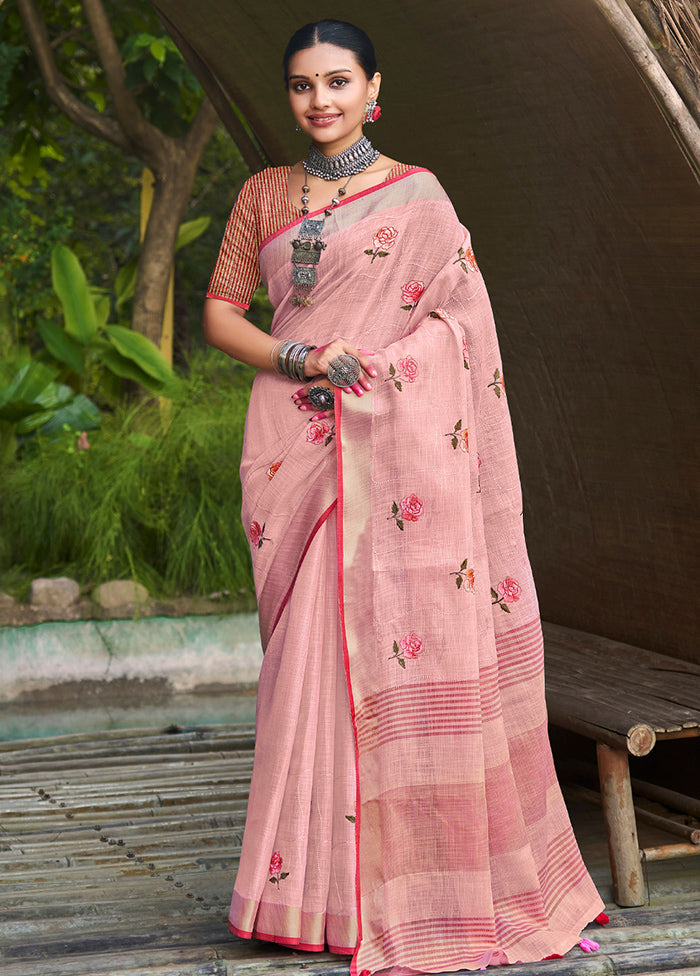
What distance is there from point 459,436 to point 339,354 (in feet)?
0.95

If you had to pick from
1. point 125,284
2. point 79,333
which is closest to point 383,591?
point 79,333

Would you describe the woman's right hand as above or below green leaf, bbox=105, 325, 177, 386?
below

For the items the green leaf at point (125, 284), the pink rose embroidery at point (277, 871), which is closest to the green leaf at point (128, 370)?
the green leaf at point (125, 284)

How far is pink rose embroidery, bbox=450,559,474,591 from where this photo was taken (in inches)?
87.0

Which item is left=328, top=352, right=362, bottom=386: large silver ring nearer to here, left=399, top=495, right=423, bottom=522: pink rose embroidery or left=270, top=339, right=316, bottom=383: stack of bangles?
left=270, top=339, right=316, bottom=383: stack of bangles

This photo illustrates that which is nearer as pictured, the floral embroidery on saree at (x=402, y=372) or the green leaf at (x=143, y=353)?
the floral embroidery on saree at (x=402, y=372)

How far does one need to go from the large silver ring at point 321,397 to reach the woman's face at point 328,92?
0.52m

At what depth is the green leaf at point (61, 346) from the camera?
747 centimetres

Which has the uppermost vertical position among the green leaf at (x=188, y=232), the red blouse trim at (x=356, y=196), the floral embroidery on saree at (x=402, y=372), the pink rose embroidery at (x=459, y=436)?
the green leaf at (x=188, y=232)

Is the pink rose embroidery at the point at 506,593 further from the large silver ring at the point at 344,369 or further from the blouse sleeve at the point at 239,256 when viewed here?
the blouse sleeve at the point at 239,256

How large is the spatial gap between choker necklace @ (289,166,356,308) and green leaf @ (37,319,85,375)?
544 centimetres

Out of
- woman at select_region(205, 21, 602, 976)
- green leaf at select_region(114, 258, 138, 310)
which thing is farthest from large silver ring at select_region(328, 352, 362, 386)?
green leaf at select_region(114, 258, 138, 310)

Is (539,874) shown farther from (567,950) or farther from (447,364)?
(447,364)

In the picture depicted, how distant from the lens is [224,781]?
3584mm
